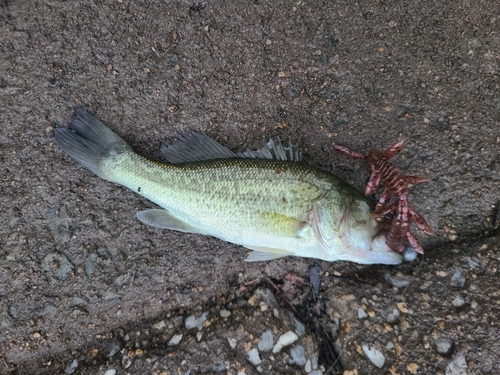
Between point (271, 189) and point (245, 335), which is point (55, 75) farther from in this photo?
point (245, 335)

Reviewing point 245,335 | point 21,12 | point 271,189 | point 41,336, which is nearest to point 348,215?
point 271,189

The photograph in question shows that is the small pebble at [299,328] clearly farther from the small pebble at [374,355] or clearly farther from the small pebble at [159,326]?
the small pebble at [159,326]

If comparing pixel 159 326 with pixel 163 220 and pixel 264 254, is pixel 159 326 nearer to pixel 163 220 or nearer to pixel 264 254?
pixel 163 220

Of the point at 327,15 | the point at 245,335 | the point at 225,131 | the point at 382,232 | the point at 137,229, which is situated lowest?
the point at 245,335

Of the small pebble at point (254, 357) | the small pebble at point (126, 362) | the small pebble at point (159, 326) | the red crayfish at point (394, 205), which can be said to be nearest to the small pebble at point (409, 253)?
the red crayfish at point (394, 205)

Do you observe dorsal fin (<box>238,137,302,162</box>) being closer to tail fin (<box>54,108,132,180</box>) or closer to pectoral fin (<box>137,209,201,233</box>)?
pectoral fin (<box>137,209,201,233</box>)

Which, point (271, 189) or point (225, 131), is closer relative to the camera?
point (271, 189)
